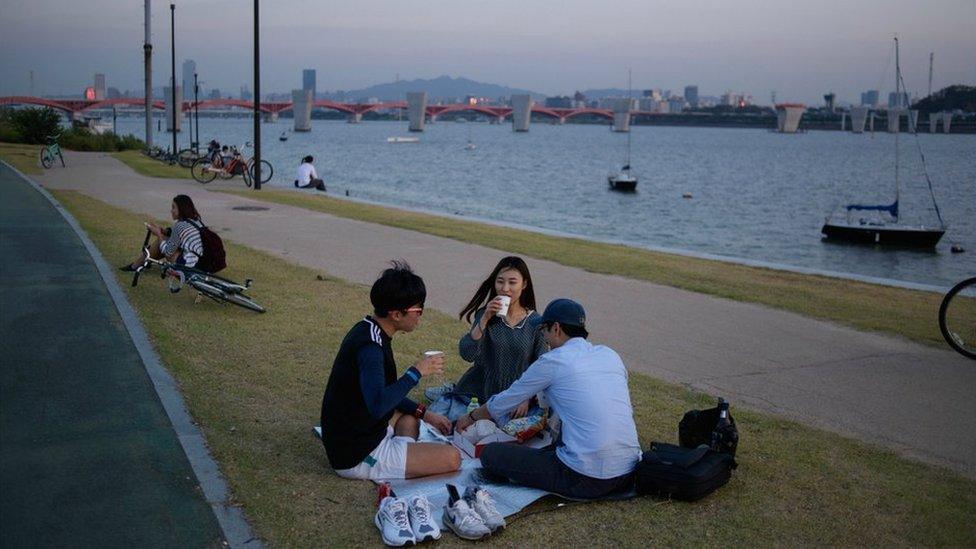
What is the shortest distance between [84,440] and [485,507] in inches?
104

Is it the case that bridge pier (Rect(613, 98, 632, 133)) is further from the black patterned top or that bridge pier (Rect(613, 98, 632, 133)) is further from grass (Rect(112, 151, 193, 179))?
the black patterned top

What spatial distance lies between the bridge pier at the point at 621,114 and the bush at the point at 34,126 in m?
137

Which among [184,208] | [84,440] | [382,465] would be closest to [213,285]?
[184,208]

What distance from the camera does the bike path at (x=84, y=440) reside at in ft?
15.5

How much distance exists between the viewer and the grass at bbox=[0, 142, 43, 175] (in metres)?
29.0

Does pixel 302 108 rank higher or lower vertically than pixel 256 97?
higher

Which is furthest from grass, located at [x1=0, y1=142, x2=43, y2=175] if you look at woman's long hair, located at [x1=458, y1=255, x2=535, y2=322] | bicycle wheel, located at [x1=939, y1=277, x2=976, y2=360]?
bicycle wheel, located at [x1=939, y1=277, x2=976, y2=360]

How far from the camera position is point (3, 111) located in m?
54.3

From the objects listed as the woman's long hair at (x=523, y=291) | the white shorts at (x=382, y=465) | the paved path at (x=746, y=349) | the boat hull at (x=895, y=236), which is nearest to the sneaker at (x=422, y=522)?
the white shorts at (x=382, y=465)

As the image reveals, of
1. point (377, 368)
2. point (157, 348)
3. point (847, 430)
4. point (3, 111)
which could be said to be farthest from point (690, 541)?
point (3, 111)

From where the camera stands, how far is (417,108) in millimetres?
170500

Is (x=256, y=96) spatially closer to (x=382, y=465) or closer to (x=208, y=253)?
(x=208, y=253)

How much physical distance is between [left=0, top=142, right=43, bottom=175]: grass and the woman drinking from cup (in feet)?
80.2

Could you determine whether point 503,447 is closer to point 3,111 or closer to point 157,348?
point 157,348
